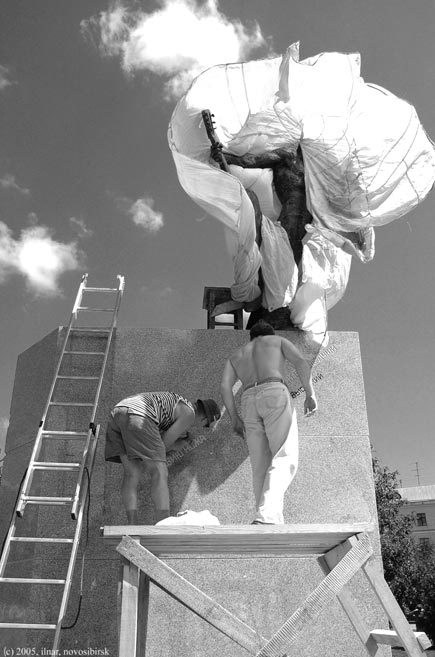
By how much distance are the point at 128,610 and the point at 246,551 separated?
0.82 m

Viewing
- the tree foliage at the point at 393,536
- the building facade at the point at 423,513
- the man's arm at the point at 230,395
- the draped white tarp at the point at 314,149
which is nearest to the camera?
the man's arm at the point at 230,395

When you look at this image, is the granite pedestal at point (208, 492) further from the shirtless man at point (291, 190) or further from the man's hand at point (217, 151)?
the man's hand at point (217, 151)

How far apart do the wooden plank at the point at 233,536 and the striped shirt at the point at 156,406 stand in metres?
1.40

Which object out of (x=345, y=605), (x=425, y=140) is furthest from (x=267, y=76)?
(x=345, y=605)

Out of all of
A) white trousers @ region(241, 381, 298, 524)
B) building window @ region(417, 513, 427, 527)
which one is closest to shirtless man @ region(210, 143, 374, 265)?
white trousers @ region(241, 381, 298, 524)

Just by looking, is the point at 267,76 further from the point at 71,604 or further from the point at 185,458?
the point at 71,604

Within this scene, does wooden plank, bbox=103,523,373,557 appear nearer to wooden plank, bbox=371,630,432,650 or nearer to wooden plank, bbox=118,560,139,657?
wooden plank, bbox=118,560,139,657

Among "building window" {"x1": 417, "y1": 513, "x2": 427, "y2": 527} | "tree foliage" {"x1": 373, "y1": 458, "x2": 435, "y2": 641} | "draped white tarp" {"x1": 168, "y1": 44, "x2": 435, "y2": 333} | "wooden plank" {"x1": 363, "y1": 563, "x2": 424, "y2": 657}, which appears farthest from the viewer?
"building window" {"x1": 417, "y1": 513, "x2": 427, "y2": 527}

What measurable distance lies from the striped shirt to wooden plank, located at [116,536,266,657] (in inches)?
68.9

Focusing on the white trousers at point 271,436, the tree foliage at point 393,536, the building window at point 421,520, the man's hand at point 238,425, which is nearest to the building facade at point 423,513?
the building window at point 421,520

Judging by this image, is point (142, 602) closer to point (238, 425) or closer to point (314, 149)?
point (238, 425)

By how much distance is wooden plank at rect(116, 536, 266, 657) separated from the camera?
2.42 meters

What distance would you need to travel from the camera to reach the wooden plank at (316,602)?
242cm

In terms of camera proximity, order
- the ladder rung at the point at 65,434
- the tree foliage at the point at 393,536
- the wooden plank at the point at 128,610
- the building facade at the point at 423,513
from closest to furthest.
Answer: the wooden plank at the point at 128,610 < the ladder rung at the point at 65,434 < the tree foliage at the point at 393,536 < the building facade at the point at 423,513
